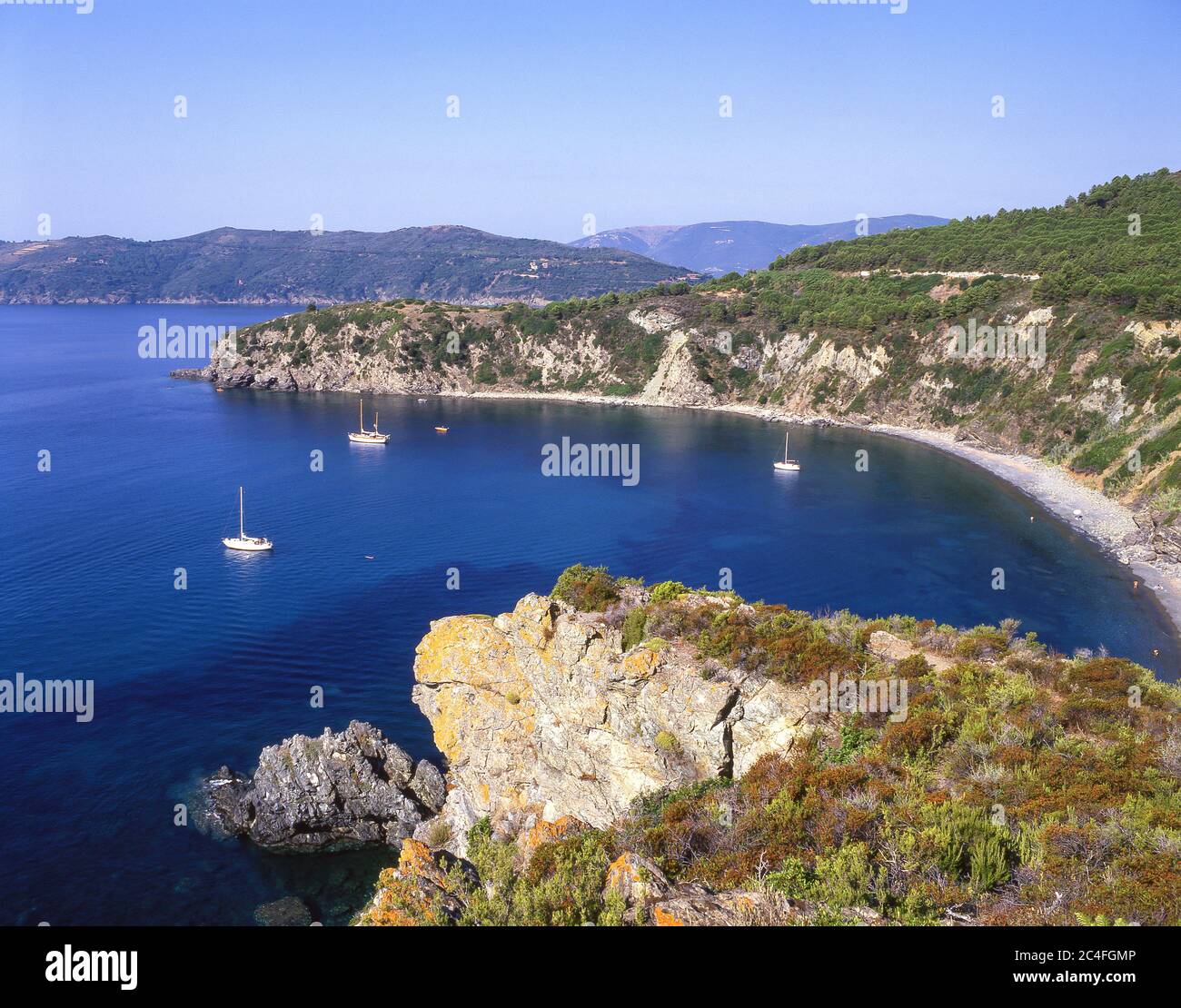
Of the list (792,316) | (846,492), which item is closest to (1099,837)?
(846,492)

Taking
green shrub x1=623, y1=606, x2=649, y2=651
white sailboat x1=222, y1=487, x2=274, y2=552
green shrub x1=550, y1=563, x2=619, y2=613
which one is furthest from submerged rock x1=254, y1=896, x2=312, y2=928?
white sailboat x1=222, y1=487, x2=274, y2=552

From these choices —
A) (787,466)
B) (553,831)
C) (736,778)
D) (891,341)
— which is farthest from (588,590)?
(891,341)

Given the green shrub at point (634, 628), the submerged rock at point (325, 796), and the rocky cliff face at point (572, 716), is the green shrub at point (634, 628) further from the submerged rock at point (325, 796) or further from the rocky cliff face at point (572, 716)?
the submerged rock at point (325, 796)

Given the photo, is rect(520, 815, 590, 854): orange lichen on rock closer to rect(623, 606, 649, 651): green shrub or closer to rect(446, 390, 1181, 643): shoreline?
rect(623, 606, 649, 651): green shrub

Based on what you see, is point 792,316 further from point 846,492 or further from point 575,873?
point 575,873

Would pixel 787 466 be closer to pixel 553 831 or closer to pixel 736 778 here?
pixel 736 778
